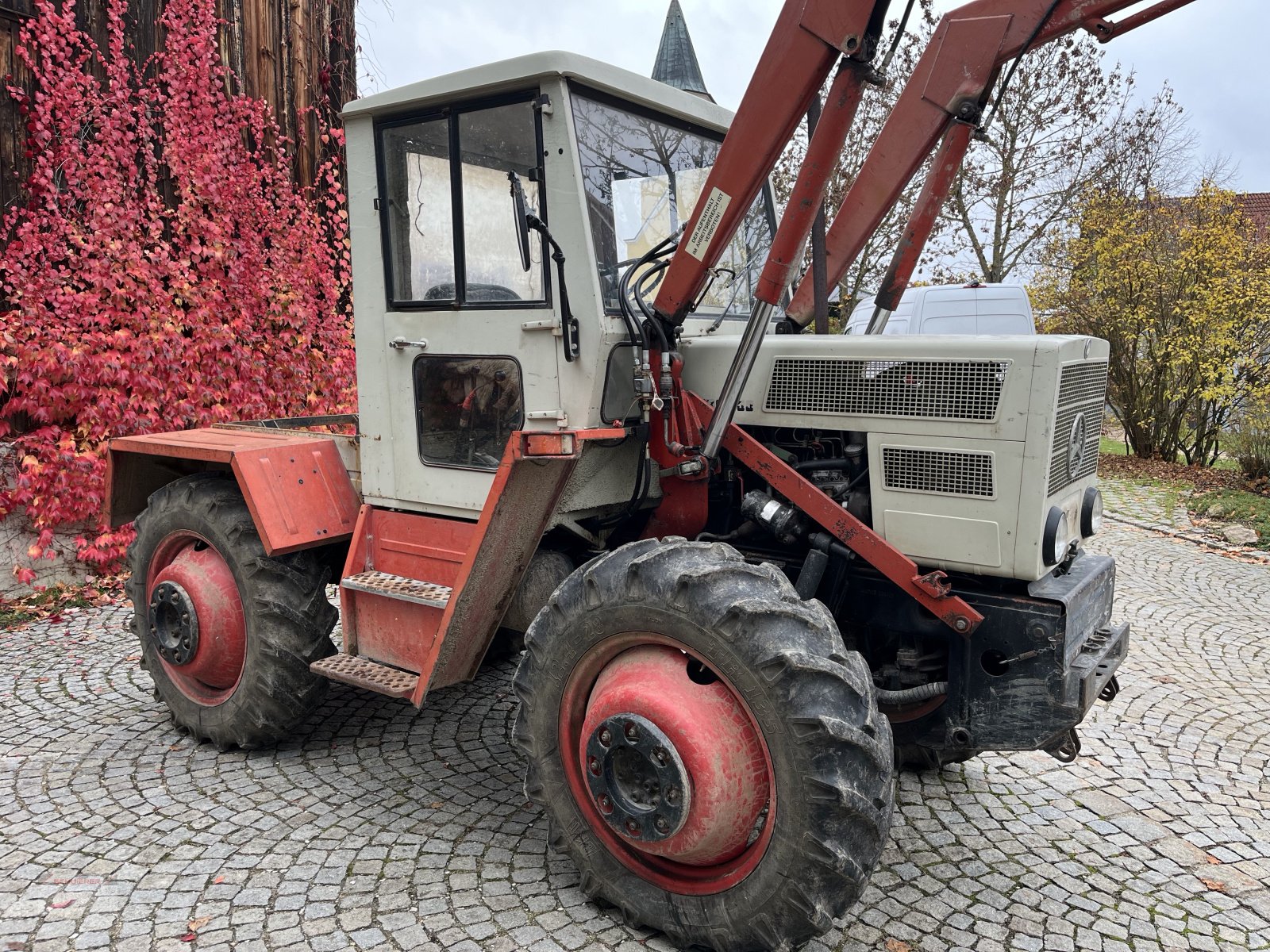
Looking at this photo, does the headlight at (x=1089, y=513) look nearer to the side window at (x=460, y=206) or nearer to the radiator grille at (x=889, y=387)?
the radiator grille at (x=889, y=387)

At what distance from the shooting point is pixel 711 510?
3775mm

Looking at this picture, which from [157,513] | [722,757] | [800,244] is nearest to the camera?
[722,757]

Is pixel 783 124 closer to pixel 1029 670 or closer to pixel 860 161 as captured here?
pixel 1029 670

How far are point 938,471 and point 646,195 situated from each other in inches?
60.9

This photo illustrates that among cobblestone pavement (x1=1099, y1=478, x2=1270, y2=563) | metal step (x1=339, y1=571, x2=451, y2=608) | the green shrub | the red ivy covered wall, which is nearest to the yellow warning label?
metal step (x1=339, y1=571, x2=451, y2=608)

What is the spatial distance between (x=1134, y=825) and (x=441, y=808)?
278 cm

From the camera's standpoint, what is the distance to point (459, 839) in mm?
3531

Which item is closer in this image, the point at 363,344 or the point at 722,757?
the point at 722,757

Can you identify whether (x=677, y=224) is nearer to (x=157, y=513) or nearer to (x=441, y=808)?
(x=441, y=808)

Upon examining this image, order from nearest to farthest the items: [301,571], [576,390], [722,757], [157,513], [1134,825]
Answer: [722,757] < [576,390] < [1134,825] < [301,571] < [157,513]

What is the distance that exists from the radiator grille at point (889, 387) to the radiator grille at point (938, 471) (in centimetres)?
12

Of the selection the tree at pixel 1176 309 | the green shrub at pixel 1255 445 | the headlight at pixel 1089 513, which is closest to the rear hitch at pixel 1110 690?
the headlight at pixel 1089 513

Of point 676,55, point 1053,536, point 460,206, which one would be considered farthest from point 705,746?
point 676,55

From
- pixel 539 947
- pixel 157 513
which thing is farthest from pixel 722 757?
pixel 157 513
